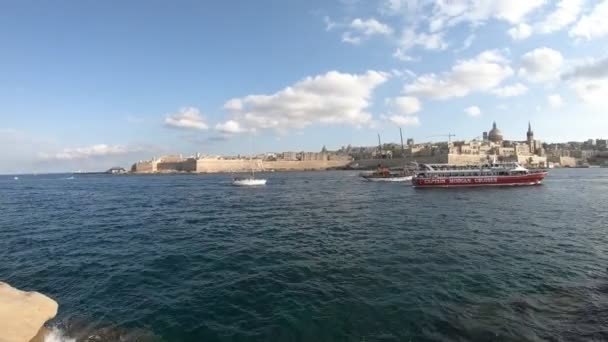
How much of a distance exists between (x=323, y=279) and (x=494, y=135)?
17399cm

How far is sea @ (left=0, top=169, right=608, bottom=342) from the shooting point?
25.9ft

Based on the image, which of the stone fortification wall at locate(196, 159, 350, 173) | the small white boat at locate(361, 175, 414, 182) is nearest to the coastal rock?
the small white boat at locate(361, 175, 414, 182)

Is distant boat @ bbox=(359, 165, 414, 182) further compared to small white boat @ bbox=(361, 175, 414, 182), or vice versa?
distant boat @ bbox=(359, 165, 414, 182)

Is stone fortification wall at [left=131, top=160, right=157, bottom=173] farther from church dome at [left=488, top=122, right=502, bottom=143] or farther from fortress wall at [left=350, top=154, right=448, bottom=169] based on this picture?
church dome at [left=488, top=122, right=502, bottom=143]

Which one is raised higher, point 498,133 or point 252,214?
point 498,133

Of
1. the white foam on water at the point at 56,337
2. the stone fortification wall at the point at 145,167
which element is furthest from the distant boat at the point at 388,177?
the stone fortification wall at the point at 145,167

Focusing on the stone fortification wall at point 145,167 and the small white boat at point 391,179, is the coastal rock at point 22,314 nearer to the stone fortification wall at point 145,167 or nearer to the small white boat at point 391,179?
the small white boat at point 391,179

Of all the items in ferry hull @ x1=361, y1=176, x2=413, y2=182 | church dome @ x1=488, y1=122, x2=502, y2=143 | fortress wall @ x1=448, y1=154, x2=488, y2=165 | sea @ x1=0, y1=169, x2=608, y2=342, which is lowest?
sea @ x1=0, y1=169, x2=608, y2=342

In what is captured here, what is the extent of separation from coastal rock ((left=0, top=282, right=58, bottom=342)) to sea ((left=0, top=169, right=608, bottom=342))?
1.90 ft

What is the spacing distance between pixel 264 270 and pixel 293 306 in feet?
10.4

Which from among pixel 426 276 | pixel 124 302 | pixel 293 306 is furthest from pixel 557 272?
pixel 124 302

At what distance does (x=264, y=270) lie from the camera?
39.2 feet

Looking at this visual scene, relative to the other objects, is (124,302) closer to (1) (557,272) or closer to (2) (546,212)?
(1) (557,272)

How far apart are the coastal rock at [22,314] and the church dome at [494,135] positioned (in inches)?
6959
